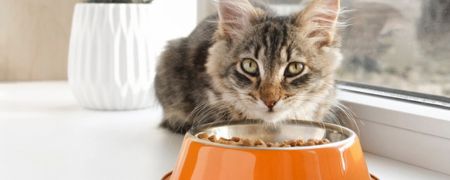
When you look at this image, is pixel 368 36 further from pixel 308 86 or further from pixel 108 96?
pixel 108 96

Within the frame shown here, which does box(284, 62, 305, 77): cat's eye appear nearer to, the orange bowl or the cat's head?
the cat's head

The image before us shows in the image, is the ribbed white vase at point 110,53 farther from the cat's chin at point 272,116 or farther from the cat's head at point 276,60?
the cat's chin at point 272,116

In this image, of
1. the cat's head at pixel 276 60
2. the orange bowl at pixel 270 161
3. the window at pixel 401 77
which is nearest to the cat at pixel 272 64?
the cat's head at pixel 276 60

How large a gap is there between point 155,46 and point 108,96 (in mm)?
189

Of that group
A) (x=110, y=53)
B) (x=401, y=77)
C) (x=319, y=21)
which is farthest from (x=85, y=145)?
(x=401, y=77)

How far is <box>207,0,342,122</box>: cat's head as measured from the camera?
0.96 m

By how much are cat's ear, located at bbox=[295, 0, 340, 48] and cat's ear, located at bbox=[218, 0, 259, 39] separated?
0.09 metres

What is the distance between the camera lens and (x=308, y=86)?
1.00 meters

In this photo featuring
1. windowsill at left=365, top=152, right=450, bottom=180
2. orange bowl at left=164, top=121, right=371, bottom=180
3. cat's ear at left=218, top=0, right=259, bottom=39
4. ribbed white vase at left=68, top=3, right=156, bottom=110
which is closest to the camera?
orange bowl at left=164, top=121, right=371, bottom=180

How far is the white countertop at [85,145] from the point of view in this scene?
37.3 inches

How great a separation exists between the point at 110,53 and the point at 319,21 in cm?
66

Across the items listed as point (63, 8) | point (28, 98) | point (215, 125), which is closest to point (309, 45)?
point (215, 125)

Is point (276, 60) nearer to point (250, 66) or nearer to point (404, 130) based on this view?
point (250, 66)

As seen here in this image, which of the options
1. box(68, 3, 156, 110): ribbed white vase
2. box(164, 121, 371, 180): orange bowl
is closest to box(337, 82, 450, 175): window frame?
box(164, 121, 371, 180): orange bowl
